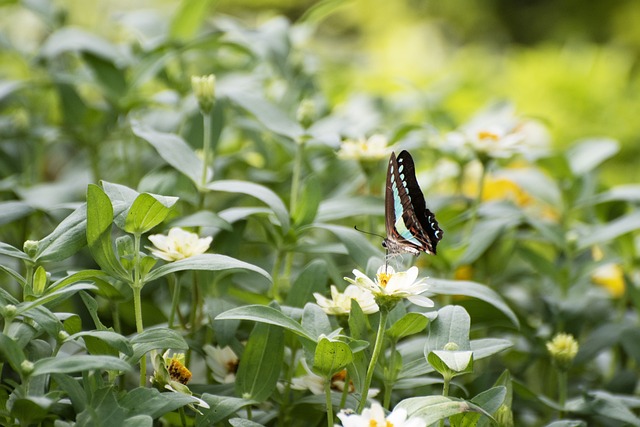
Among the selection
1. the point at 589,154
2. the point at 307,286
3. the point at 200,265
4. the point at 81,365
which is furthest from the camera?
the point at 589,154

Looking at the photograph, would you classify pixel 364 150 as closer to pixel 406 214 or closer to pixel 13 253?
pixel 406 214

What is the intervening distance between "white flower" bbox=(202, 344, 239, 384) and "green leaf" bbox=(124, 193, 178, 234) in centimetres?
15

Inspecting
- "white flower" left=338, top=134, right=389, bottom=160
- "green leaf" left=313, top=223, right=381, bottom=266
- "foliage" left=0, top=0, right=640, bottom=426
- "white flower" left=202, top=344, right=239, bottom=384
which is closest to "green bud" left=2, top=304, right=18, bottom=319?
"foliage" left=0, top=0, right=640, bottom=426

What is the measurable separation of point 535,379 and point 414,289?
50 cm

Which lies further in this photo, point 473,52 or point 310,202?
point 473,52

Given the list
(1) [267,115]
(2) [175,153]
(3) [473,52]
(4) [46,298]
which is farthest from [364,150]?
(3) [473,52]

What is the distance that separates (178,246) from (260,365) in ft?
0.42

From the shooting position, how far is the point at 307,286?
74cm

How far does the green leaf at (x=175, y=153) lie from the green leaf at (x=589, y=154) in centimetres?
52

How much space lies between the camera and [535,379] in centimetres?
103

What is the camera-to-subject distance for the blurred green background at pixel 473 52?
171 cm

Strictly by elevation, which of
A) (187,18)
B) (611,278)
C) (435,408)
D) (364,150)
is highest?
(187,18)

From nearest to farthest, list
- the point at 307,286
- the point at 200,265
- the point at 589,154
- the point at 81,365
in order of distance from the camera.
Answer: the point at 81,365
the point at 200,265
the point at 307,286
the point at 589,154

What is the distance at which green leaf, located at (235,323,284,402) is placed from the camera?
663mm
